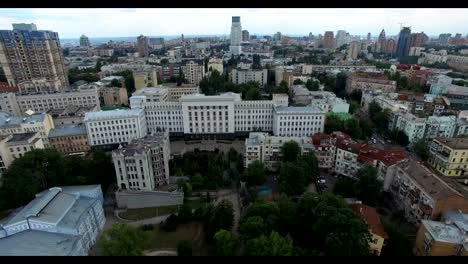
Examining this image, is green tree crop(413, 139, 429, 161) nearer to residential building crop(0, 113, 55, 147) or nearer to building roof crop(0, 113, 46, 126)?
residential building crop(0, 113, 55, 147)

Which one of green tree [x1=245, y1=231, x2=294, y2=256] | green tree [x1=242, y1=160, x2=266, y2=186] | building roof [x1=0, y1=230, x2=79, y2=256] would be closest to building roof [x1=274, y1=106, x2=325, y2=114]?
green tree [x1=242, y1=160, x2=266, y2=186]

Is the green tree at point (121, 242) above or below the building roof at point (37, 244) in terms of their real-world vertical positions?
→ above

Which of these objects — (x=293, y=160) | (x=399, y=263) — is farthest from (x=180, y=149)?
(x=399, y=263)

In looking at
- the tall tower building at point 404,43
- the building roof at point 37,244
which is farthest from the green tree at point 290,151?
the tall tower building at point 404,43

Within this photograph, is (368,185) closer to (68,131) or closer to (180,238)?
(180,238)

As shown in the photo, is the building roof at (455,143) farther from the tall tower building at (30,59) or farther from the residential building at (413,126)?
the tall tower building at (30,59)
